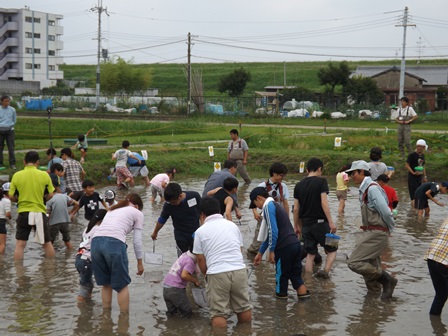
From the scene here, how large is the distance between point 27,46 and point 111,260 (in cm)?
9491

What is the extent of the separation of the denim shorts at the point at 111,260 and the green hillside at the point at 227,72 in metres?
74.7

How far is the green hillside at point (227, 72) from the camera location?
309 feet

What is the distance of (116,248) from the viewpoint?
26.7ft

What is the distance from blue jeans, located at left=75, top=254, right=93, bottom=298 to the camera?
353 inches

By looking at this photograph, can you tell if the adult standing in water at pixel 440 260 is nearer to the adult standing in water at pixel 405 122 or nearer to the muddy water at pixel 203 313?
the muddy water at pixel 203 313

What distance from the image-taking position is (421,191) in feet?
47.5

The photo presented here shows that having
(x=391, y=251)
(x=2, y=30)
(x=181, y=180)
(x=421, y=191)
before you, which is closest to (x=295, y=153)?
(x=181, y=180)

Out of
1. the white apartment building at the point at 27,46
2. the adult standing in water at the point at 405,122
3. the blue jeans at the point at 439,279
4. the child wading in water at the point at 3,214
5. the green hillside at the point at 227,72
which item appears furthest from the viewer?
the white apartment building at the point at 27,46

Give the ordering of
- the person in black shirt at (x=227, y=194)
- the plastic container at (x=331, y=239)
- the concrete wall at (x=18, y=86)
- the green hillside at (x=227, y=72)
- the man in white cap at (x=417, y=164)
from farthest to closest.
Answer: the green hillside at (x=227, y=72)
the concrete wall at (x=18, y=86)
the man in white cap at (x=417, y=164)
the person in black shirt at (x=227, y=194)
the plastic container at (x=331, y=239)

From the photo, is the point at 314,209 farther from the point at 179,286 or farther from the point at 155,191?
the point at 155,191

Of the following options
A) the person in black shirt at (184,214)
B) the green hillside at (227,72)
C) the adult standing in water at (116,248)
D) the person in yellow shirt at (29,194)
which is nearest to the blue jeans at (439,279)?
the person in black shirt at (184,214)

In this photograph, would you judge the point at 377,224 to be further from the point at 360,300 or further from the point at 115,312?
the point at 115,312

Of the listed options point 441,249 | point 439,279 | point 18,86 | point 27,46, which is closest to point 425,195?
point 439,279

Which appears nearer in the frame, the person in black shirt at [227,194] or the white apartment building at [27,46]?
the person in black shirt at [227,194]
